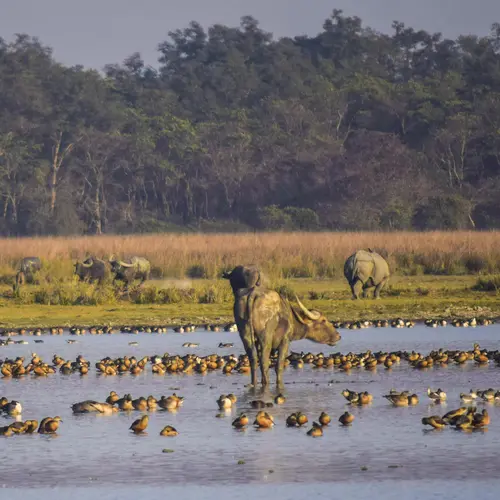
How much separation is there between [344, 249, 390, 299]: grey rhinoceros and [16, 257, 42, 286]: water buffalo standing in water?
9.34 meters

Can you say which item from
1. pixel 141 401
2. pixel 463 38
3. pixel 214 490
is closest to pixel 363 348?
pixel 141 401

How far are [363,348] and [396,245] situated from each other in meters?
17.9

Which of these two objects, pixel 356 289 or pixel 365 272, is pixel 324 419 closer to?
pixel 365 272

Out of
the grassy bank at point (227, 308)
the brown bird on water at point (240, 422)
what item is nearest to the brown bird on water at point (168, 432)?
the brown bird on water at point (240, 422)

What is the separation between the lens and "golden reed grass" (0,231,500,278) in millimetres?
37344

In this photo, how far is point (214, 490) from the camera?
11.8 m

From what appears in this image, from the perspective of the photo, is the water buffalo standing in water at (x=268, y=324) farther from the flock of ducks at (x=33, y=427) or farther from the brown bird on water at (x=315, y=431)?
the flock of ducks at (x=33, y=427)

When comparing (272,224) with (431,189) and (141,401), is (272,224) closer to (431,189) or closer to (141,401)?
(431,189)

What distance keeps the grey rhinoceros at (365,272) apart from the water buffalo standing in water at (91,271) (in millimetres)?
6407

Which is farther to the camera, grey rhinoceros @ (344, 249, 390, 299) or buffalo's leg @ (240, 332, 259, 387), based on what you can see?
grey rhinoceros @ (344, 249, 390, 299)

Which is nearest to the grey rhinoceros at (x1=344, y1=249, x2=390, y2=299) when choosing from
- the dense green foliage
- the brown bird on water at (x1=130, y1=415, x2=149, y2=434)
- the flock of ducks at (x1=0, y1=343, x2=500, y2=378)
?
the flock of ducks at (x1=0, y1=343, x2=500, y2=378)

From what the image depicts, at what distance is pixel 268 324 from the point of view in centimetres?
1697

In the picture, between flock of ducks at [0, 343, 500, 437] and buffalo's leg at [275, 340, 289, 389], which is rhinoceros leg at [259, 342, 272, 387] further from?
flock of ducks at [0, 343, 500, 437]

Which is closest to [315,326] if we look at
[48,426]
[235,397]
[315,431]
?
[235,397]
